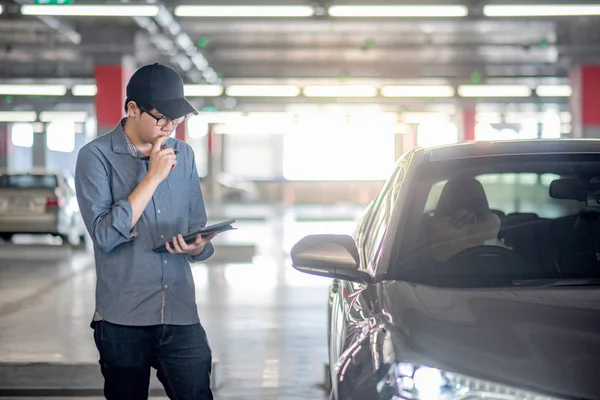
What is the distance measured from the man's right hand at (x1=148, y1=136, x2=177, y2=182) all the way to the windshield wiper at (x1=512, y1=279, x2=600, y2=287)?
1.20 m

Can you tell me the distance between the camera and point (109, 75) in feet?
67.5

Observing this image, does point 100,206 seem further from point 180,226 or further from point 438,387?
point 438,387

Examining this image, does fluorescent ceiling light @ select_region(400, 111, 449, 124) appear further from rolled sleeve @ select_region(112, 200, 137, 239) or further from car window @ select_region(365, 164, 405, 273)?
rolled sleeve @ select_region(112, 200, 137, 239)

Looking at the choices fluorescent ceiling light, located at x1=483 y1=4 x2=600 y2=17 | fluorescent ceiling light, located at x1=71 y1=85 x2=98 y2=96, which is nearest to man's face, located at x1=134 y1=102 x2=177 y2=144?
fluorescent ceiling light, located at x1=483 y1=4 x2=600 y2=17

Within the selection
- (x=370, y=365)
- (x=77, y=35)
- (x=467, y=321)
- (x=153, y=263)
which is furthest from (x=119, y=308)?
(x=77, y=35)

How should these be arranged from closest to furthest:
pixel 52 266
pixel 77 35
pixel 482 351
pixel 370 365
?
pixel 482 351
pixel 370 365
pixel 52 266
pixel 77 35

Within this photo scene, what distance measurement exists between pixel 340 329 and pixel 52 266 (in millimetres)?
12465

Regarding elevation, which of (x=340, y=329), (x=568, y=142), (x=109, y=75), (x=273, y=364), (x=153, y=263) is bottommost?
(x=273, y=364)

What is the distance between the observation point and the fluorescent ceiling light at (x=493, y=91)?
23.5 meters

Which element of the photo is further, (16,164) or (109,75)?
(16,164)

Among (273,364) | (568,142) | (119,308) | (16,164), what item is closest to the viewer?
(119,308)

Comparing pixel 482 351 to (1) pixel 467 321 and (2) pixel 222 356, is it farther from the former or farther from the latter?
(2) pixel 222 356

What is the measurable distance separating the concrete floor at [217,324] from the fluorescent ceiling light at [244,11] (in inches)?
142

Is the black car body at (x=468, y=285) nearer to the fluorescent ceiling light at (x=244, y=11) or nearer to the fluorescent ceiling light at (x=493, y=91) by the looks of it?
the fluorescent ceiling light at (x=244, y=11)
